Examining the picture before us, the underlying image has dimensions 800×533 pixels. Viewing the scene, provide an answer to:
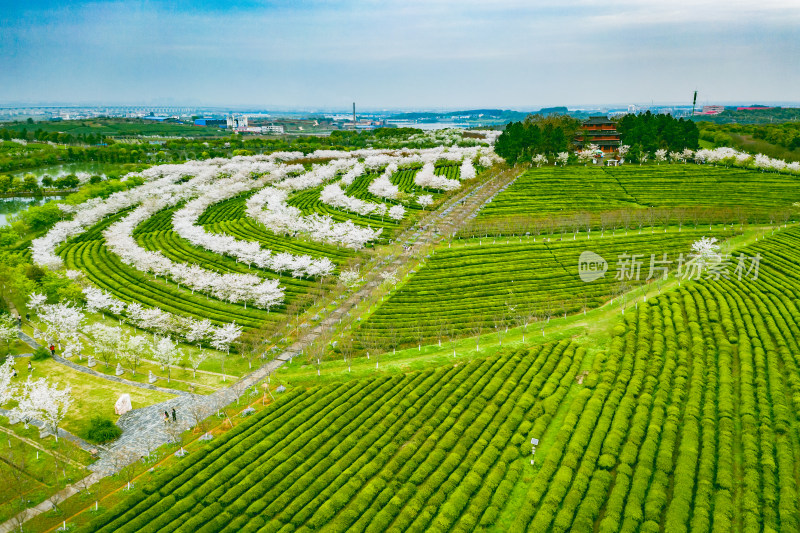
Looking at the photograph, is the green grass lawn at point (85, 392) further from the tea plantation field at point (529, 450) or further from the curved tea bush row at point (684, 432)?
the curved tea bush row at point (684, 432)

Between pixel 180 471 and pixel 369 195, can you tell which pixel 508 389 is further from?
pixel 369 195

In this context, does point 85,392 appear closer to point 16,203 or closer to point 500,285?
point 500,285

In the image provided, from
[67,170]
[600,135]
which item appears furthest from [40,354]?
[67,170]

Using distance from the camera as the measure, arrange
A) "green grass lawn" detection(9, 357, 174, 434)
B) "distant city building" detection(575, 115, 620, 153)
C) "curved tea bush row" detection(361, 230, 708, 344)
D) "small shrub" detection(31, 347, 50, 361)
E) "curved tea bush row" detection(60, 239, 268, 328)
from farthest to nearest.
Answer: "distant city building" detection(575, 115, 620, 153) → "curved tea bush row" detection(60, 239, 268, 328) → "curved tea bush row" detection(361, 230, 708, 344) → "small shrub" detection(31, 347, 50, 361) → "green grass lawn" detection(9, 357, 174, 434)

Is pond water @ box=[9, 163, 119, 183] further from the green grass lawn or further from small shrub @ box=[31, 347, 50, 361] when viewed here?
the green grass lawn

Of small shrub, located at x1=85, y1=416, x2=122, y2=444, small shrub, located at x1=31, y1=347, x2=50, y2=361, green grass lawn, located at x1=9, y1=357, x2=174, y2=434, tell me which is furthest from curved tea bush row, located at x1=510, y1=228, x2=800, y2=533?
small shrub, located at x1=31, y1=347, x2=50, y2=361

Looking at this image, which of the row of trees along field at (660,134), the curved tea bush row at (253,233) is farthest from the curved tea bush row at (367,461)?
the row of trees along field at (660,134)
